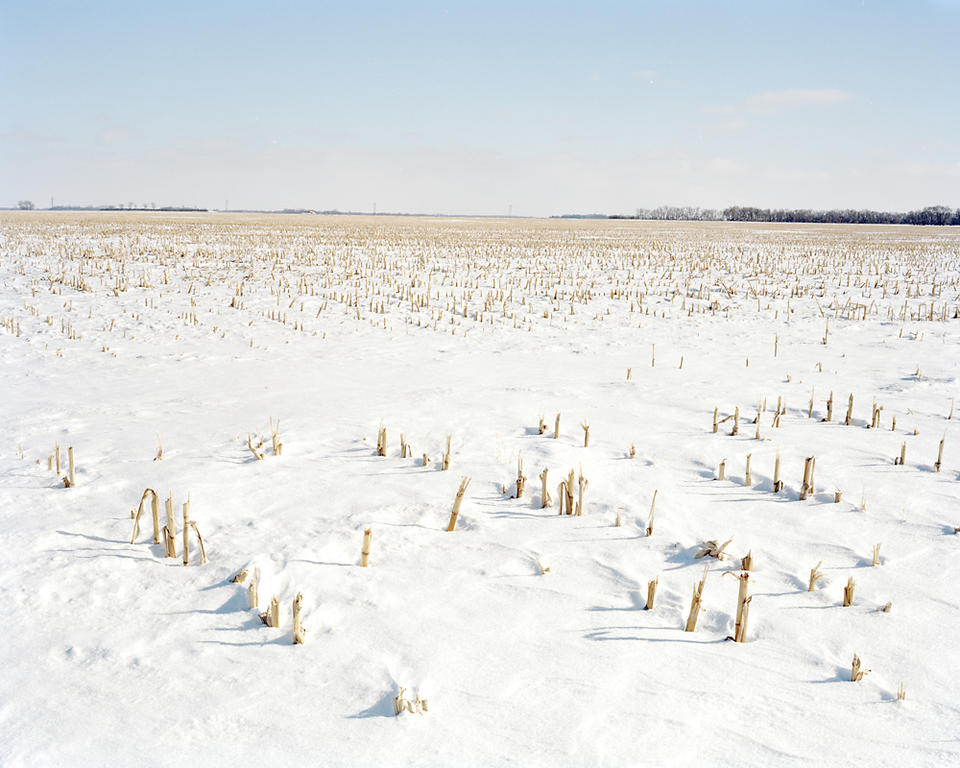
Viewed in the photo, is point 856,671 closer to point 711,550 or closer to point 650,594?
point 650,594

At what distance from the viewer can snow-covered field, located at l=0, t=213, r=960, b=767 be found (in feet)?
8.75

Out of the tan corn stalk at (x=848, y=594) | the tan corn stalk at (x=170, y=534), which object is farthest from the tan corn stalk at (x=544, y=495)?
the tan corn stalk at (x=170, y=534)

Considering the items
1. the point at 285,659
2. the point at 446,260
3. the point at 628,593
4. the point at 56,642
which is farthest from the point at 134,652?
the point at 446,260

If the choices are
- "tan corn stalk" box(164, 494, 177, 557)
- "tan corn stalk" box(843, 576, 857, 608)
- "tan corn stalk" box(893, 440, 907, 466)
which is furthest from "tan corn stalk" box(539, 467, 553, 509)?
"tan corn stalk" box(893, 440, 907, 466)

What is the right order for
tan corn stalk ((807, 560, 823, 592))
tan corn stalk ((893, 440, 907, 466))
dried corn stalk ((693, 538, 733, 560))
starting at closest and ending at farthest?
tan corn stalk ((807, 560, 823, 592)) < dried corn stalk ((693, 538, 733, 560)) < tan corn stalk ((893, 440, 907, 466))

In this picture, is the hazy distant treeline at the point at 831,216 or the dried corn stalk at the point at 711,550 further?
the hazy distant treeline at the point at 831,216

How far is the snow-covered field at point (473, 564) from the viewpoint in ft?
8.75

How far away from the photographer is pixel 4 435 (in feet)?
19.7

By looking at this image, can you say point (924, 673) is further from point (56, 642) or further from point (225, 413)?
point (225, 413)

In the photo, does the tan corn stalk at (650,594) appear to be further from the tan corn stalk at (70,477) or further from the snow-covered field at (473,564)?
the tan corn stalk at (70,477)

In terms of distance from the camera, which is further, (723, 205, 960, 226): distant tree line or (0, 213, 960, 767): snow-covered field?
(723, 205, 960, 226): distant tree line

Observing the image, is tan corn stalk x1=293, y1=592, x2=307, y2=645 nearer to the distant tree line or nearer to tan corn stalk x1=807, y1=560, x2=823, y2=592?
tan corn stalk x1=807, y1=560, x2=823, y2=592

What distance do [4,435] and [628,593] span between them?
5608mm

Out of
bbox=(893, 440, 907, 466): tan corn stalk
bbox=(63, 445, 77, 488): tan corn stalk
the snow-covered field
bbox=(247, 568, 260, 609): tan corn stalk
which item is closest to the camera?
the snow-covered field
